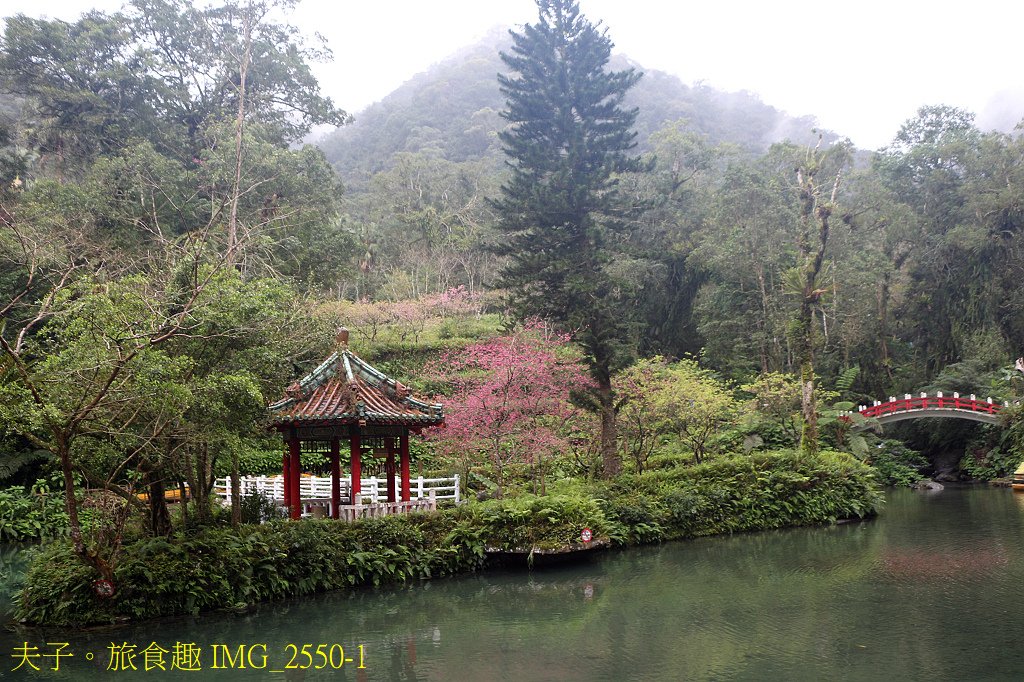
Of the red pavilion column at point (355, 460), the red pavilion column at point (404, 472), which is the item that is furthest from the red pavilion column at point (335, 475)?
the red pavilion column at point (404, 472)

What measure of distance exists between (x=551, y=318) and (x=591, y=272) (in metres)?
1.50

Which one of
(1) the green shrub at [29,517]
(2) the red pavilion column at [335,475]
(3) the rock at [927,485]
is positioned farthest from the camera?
(3) the rock at [927,485]

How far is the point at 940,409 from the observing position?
23.2 meters

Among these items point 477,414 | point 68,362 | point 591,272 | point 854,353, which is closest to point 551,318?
point 591,272

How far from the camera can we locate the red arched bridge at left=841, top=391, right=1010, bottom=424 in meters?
22.7

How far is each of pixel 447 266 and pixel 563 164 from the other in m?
17.3

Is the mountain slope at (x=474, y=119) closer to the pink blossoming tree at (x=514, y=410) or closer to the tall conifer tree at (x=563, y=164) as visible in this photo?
the tall conifer tree at (x=563, y=164)

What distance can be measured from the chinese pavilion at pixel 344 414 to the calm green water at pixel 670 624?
2065 mm

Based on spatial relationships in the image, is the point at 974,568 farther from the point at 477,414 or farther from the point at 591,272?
the point at 591,272

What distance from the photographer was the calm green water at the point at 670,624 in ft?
23.5

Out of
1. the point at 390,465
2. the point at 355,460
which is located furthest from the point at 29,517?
the point at 355,460

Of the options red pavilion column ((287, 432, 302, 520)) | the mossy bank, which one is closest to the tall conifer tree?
the mossy bank

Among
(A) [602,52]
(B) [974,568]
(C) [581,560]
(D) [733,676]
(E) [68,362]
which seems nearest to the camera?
(D) [733,676]

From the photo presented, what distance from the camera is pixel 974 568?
1101 cm
